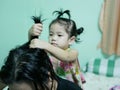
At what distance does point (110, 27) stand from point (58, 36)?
992mm

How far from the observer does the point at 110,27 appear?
94.7 inches

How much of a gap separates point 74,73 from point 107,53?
3.35 feet

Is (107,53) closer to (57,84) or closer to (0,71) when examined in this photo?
(57,84)

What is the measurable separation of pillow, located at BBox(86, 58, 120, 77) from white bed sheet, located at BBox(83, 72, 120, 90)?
0.06 metres

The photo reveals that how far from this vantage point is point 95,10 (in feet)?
8.14

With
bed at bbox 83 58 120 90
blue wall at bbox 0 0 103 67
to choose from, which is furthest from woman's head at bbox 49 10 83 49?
blue wall at bbox 0 0 103 67

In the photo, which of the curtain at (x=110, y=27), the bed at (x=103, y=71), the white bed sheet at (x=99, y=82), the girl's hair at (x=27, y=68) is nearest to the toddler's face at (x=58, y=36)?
the girl's hair at (x=27, y=68)

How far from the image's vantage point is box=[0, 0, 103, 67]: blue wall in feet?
8.19

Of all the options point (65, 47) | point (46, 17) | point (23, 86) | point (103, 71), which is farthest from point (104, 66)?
point (23, 86)

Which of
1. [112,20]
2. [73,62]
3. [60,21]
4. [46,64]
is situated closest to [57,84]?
[46,64]

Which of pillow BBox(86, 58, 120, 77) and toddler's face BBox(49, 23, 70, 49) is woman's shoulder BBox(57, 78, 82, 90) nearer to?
toddler's face BBox(49, 23, 70, 49)

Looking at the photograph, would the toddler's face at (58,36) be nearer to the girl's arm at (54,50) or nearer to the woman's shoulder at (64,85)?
the girl's arm at (54,50)

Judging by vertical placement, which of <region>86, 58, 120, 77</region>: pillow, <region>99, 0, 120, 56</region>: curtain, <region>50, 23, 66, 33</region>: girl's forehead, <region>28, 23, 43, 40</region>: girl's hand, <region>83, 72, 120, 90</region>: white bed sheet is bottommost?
<region>83, 72, 120, 90</region>: white bed sheet

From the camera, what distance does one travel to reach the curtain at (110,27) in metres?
2.36
